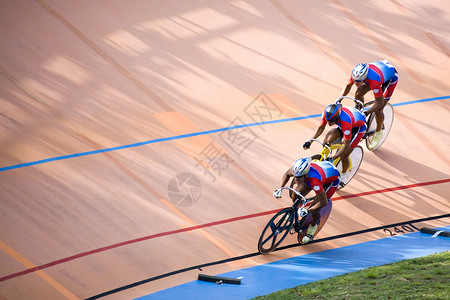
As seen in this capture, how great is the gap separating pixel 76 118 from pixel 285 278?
15.6 feet

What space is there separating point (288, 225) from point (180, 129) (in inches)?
122

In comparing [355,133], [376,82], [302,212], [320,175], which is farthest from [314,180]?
[376,82]

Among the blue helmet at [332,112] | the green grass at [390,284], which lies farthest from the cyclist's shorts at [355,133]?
the green grass at [390,284]

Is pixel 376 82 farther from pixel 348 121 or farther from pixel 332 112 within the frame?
pixel 332 112

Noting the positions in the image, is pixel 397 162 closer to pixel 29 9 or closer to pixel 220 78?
pixel 220 78

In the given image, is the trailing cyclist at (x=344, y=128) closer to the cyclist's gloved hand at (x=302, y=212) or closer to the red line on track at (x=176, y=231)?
the red line on track at (x=176, y=231)

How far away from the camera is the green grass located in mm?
7785

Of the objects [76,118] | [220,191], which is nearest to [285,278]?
[220,191]

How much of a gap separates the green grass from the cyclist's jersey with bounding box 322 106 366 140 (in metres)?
2.02

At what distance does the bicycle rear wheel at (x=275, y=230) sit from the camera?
939 centimetres

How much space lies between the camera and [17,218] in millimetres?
9680

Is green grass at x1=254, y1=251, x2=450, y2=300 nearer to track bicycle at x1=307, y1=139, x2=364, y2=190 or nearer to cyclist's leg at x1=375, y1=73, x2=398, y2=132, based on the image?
track bicycle at x1=307, y1=139, x2=364, y2=190

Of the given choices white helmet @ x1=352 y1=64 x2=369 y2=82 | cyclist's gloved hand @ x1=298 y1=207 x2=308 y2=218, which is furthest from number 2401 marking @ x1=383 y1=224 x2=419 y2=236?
white helmet @ x1=352 y1=64 x2=369 y2=82

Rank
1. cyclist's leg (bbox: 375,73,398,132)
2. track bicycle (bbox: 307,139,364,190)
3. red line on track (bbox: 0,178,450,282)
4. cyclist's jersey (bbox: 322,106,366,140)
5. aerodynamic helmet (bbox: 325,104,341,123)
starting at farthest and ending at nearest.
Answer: cyclist's leg (bbox: 375,73,398,132), track bicycle (bbox: 307,139,364,190), cyclist's jersey (bbox: 322,106,366,140), aerodynamic helmet (bbox: 325,104,341,123), red line on track (bbox: 0,178,450,282)
